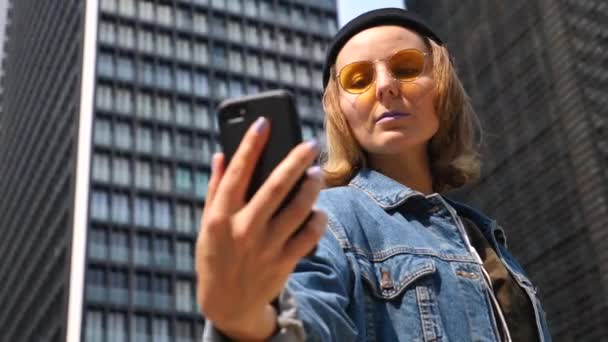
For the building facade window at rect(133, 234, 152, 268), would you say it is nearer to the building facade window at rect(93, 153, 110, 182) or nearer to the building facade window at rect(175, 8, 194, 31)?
the building facade window at rect(93, 153, 110, 182)

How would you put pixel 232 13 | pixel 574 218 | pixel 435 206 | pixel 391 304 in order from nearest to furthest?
pixel 391 304 < pixel 435 206 < pixel 574 218 < pixel 232 13

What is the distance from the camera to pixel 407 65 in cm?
262

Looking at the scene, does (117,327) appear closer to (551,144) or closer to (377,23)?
(551,144)

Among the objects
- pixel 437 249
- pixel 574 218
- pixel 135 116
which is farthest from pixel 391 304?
pixel 135 116

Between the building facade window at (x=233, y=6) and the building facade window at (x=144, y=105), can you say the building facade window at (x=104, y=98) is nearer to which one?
the building facade window at (x=144, y=105)

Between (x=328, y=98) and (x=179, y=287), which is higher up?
(x=179, y=287)

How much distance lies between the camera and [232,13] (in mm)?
85188

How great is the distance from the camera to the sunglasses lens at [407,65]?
2.60m

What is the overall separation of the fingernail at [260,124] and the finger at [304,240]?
0.16 metres

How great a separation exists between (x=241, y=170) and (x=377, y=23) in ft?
4.37

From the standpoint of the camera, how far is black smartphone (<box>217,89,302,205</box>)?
1566 mm

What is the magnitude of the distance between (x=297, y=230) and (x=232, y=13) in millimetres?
85103

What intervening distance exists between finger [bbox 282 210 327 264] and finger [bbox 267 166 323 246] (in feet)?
0.04

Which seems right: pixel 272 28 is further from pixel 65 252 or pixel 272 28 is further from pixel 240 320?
pixel 240 320
